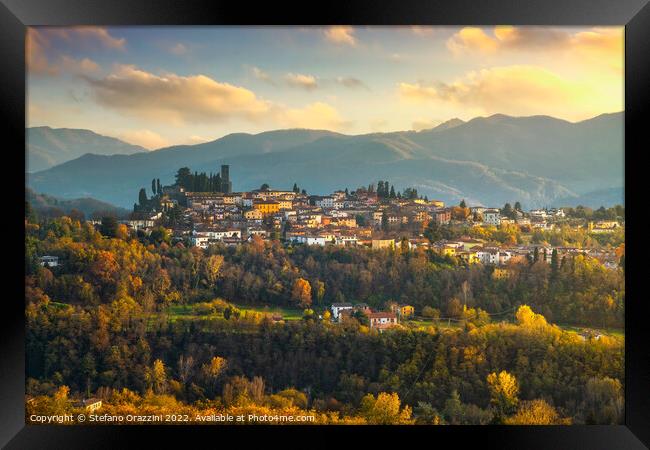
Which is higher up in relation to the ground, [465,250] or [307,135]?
[307,135]

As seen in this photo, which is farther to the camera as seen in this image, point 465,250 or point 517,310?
point 465,250

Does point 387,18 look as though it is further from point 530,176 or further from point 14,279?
point 530,176

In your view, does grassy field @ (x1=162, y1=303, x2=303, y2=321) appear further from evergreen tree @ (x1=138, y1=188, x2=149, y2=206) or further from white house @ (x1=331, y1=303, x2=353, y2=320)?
evergreen tree @ (x1=138, y1=188, x2=149, y2=206)

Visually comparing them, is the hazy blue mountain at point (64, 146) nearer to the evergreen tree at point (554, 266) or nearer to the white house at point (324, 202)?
the white house at point (324, 202)

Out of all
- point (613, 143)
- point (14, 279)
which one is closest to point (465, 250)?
point (613, 143)

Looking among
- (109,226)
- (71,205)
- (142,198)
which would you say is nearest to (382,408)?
(142,198)

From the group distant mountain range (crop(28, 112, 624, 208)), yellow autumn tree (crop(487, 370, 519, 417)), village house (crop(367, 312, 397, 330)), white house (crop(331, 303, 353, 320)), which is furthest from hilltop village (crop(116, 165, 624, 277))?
yellow autumn tree (crop(487, 370, 519, 417))

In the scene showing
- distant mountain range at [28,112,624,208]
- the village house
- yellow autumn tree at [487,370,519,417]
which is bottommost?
yellow autumn tree at [487,370,519,417]
